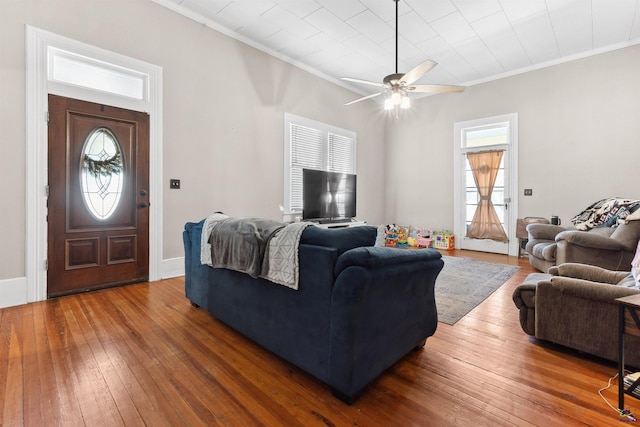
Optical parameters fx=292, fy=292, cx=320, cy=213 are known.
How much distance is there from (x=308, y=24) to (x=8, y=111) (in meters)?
3.43

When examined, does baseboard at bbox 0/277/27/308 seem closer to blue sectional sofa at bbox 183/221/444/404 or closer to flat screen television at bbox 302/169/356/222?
blue sectional sofa at bbox 183/221/444/404

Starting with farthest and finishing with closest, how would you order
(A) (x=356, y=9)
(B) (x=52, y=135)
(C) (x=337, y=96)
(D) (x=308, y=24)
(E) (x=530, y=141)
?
(C) (x=337, y=96), (E) (x=530, y=141), (D) (x=308, y=24), (A) (x=356, y=9), (B) (x=52, y=135)

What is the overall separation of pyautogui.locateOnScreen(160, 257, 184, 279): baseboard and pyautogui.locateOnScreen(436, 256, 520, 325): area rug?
3.16m

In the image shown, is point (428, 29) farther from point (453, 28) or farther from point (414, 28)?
point (453, 28)

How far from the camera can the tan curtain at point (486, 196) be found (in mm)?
5598

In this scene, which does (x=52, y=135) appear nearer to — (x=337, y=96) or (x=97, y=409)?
(x=97, y=409)

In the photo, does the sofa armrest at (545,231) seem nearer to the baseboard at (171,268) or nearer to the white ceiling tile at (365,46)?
the white ceiling tile at (365,46)

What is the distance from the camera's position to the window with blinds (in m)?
5.09

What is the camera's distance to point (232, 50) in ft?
14.0

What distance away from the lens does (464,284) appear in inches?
142

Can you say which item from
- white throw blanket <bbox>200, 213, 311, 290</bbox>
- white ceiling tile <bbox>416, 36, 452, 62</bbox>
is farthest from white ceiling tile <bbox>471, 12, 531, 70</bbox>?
white throw blanket <bbox>200, 213, 311, 290</bbox>

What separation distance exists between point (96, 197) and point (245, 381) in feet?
9.13

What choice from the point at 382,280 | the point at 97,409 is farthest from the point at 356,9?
the point at 97,409

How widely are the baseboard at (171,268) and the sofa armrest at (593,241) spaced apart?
4.82 meters
